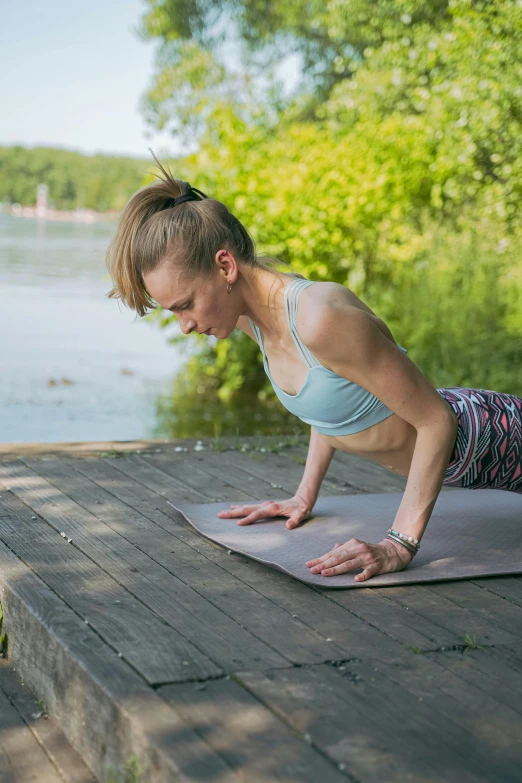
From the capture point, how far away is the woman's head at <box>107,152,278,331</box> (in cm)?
216

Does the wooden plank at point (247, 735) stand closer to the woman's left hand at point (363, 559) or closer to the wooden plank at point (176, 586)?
the wooden plank at point (176, 586)

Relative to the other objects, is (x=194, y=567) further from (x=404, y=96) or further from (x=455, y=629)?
(x=404, y=96)

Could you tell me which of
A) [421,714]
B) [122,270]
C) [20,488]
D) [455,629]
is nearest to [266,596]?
[455,629]

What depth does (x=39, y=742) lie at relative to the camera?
5.57ft

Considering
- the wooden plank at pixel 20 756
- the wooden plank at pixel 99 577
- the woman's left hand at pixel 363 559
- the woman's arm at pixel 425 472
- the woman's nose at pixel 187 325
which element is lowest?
the wooden plank at pixel 20 756

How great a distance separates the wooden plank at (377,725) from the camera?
1365 millimetres

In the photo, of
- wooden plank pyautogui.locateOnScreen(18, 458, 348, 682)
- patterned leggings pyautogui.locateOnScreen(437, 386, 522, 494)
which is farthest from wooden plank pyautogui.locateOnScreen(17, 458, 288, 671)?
patterned leggings pyautogui.locateOnScreen(437, 386, 522, 494)

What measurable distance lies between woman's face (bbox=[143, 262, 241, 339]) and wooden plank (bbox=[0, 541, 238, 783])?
2.45 ft

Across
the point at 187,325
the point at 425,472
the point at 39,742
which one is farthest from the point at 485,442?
the point at 39,742

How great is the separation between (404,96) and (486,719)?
8.29m

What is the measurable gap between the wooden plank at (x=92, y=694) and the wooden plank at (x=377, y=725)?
7.6 inches

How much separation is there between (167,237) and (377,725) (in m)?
1.24

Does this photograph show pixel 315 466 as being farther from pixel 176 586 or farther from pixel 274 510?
pixel 176 586

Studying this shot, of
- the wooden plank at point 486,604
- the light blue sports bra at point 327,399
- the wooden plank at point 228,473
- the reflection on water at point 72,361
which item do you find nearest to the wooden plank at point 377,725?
the wooden plank at point 486,604
